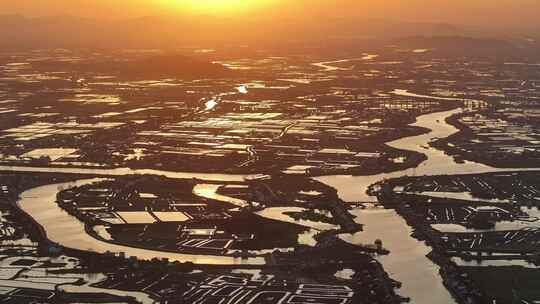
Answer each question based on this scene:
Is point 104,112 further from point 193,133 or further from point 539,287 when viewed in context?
point 539,287

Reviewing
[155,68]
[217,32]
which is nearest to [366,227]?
[155,68]

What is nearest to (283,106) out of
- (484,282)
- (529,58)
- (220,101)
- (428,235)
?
(220,101)

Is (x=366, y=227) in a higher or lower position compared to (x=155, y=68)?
lower

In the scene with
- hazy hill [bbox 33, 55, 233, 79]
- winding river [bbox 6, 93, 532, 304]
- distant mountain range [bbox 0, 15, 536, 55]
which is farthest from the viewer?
distant mountain range [bbox 0, 15, 536, 55]

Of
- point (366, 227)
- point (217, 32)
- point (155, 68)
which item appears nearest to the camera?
point (366, 227)

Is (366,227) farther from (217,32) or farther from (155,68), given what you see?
(217,32)

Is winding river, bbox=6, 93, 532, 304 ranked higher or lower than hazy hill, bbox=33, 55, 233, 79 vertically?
lower

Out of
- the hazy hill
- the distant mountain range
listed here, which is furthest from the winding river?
the distant mountain range

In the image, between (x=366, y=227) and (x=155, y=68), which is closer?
(x=366, y=227)

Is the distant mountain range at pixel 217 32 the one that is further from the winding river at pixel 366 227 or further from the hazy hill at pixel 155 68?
the winding river at pixel 366 227

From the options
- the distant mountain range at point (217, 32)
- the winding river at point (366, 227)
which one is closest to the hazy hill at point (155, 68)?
the distant mountain range at point (217, 32)

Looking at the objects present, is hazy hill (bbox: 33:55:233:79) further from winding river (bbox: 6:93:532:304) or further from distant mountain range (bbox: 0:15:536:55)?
winding river (bbox: 6:93:532:304)

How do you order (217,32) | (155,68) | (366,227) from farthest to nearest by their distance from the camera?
(217,32)
(155,68)
(366,227)
